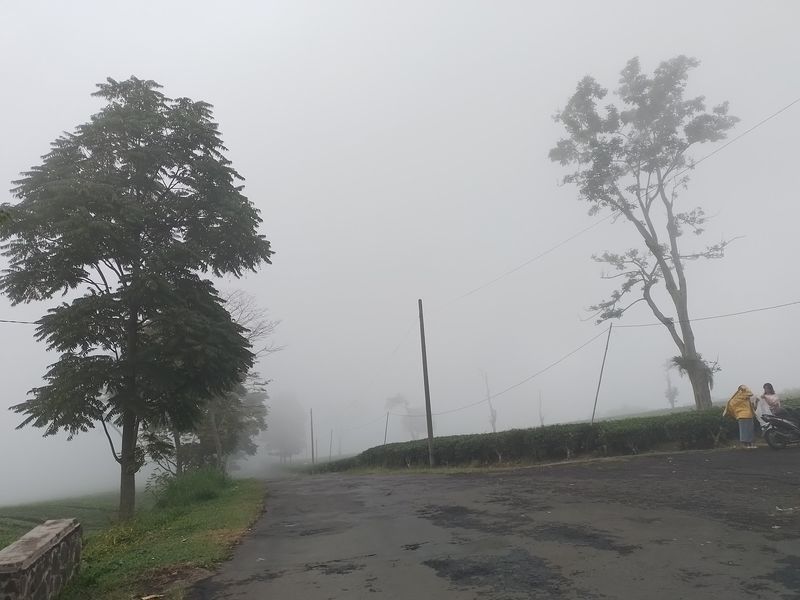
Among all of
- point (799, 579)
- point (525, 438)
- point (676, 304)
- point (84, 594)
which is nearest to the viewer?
point (799, 579)

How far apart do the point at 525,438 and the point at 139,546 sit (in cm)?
1378

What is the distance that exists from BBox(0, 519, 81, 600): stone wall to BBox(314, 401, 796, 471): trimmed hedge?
1482cm

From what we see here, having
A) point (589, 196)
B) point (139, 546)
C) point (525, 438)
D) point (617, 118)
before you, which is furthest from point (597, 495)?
point (617, 118)

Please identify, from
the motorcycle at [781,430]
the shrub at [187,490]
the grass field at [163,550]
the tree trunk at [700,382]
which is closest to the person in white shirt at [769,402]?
the motorcycle at [781,430]

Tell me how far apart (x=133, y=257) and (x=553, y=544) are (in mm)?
14424

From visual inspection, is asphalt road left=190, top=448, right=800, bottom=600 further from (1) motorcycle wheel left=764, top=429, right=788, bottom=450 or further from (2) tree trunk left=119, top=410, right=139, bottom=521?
(2) tree trunk left=119, top=410, right=139, bottom=521

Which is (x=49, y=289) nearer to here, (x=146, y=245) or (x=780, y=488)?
(x=146, y=245)

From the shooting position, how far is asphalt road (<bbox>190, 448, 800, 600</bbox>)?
4902 mm

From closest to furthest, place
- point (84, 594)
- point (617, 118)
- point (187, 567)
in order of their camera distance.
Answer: point (84, 594) → point (187, 567) → point (617, 118)

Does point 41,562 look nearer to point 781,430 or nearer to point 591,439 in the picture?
point 781,430

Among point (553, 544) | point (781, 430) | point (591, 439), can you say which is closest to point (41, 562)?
point (553, 544)

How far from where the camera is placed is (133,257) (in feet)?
53.4

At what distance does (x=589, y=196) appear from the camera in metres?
26.5

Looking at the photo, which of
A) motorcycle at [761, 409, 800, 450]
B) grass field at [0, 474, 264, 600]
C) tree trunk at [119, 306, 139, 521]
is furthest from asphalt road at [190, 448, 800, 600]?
tree trunk at [119, 306, 139, 521]
